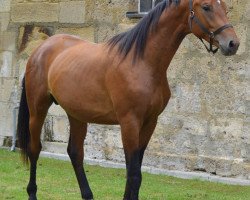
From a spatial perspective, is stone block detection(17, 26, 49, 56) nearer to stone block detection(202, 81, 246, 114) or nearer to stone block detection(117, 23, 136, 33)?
stone block detection(117, 23, 136, 33)

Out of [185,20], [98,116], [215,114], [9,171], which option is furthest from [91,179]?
[185,20]

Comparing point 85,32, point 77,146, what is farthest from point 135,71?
point 85,32

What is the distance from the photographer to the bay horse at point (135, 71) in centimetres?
446

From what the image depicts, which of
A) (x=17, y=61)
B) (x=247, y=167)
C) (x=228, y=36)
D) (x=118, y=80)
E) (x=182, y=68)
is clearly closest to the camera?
(x=228, y=36)

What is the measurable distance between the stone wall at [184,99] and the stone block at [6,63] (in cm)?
25

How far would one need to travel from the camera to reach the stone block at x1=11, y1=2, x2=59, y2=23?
28.7ft

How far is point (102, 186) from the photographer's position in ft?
22.0

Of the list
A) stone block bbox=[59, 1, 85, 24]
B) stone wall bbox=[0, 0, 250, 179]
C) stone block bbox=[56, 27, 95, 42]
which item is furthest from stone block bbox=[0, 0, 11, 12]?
stone block bbox=[56, 27, 95, 42]

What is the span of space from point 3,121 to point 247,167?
167 inches

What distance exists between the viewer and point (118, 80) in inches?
183

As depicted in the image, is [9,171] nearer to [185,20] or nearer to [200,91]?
[200,91]

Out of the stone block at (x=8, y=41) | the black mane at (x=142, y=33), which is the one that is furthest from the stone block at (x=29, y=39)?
the black mane at (x=142, y=33)

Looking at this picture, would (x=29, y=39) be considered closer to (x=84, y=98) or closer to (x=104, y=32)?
(x=104, y=32)

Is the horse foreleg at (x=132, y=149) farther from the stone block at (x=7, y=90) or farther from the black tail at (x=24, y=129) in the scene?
the stone block at (x=7, y=90)
